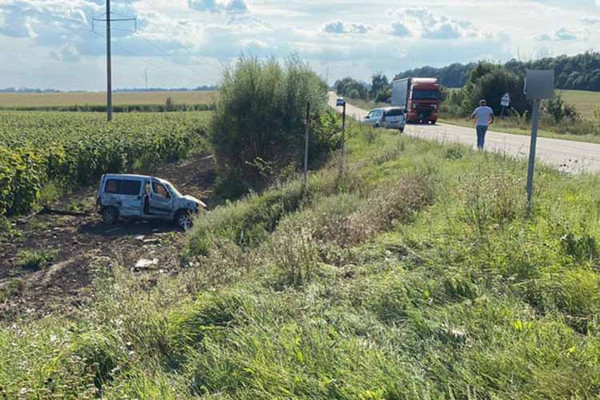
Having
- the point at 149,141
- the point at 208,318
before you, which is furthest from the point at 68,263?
the point at 149,141

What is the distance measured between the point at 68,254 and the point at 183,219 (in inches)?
152

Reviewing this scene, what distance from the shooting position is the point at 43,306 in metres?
8.83

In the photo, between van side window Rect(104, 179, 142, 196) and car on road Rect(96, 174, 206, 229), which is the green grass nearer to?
car on road Rect(96, 174, 206, 229)

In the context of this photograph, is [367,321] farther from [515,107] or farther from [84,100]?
[84,100]

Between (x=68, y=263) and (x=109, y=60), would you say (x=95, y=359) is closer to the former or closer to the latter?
(x=68, y=263)

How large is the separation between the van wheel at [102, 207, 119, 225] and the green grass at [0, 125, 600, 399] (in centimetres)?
939

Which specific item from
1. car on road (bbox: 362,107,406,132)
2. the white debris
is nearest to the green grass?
the white debris

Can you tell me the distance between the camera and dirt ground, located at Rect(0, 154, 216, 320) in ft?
30.6

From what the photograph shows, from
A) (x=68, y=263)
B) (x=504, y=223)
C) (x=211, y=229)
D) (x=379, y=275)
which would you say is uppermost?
(x=504, y=223)

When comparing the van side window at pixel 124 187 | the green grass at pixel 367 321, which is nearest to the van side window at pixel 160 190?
the van side window at pixel 124 187

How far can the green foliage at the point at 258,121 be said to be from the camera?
20156 millimetres

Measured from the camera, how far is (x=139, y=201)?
50.4ft

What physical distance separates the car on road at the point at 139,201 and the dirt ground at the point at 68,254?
351mm

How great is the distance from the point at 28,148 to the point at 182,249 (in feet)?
30.8
